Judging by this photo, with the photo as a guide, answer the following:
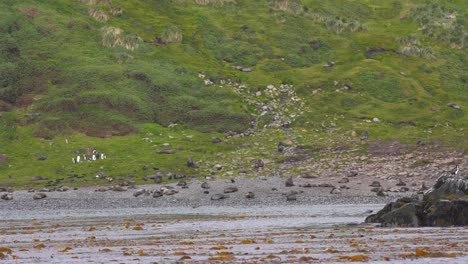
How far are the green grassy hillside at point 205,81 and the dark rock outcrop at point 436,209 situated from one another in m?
37.0

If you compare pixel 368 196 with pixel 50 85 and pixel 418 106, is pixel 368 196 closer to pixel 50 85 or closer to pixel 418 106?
pixel 418 106

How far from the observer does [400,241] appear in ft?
110

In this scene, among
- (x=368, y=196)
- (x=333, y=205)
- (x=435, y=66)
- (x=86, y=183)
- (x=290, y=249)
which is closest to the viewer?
(x=290, y=249)

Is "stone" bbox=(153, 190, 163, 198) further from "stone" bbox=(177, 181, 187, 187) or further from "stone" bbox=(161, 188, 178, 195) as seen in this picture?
"stone" bbox=(177, 181, 187, 187)

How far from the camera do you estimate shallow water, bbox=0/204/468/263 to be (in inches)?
1154

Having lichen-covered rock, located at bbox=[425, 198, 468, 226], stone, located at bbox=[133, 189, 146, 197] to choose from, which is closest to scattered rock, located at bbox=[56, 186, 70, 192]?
stone, located at bbox=[133, 189, 146, 197]

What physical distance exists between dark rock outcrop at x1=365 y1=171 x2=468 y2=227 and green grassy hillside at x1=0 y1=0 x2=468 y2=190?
121ft

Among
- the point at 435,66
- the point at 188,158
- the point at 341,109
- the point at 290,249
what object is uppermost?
the point at 435,66

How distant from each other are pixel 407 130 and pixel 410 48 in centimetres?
3361

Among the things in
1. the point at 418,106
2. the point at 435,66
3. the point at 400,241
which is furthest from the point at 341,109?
the point at 400,241

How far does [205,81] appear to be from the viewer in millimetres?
107938

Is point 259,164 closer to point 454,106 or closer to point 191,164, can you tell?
point 191,164

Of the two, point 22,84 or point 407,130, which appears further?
point 22,84

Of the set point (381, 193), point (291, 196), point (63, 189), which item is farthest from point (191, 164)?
point (381, 193)
